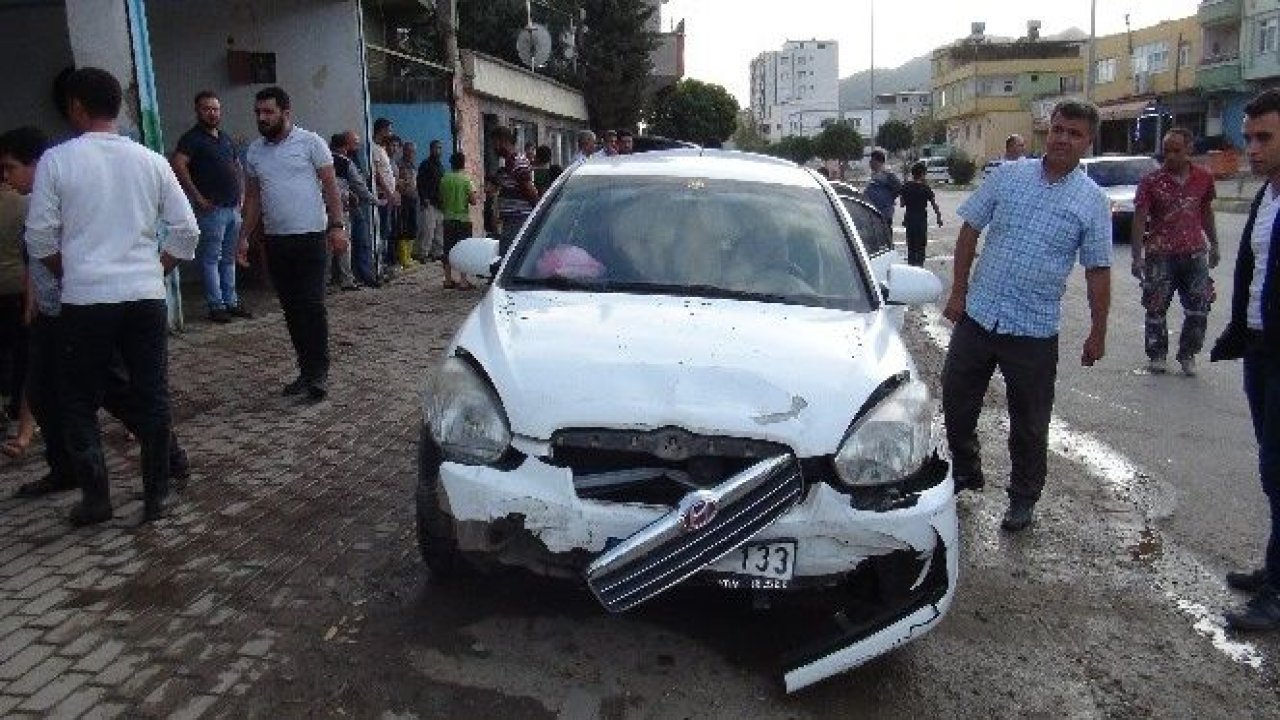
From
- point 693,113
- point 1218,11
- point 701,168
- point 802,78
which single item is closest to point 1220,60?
Result: point 1218,11

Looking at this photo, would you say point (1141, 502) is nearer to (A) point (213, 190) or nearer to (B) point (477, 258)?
(B) point (477, 258)

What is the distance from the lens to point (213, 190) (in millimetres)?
9898

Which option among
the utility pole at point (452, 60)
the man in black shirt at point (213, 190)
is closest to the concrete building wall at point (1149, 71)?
the utility pole at point (452, 60)

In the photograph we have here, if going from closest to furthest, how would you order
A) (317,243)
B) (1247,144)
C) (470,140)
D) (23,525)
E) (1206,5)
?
(1247,144)
(23,525)
(317,243)
(470,140)
(1206,5)

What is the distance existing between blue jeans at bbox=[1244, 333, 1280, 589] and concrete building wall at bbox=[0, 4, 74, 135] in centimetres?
1170

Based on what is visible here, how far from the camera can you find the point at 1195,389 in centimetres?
827

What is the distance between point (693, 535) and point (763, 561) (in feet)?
0.93

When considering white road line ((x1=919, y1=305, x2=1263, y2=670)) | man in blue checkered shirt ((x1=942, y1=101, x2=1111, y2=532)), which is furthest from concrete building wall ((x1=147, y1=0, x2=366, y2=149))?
man in blue checkered shirt ((x1=942, y1=101, x2=1111, y2=532))

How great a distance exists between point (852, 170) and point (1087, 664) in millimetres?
67265

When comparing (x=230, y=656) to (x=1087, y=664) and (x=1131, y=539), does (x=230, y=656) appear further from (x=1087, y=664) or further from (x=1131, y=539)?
(x=1131, y=539)

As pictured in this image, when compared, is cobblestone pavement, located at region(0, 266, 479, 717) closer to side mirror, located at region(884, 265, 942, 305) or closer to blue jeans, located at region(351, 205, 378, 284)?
side mirror, located at region(884, 265, 942, 305)

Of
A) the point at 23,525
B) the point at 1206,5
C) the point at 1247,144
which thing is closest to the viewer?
the point at 1247,144

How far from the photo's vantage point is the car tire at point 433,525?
3777 millimetres

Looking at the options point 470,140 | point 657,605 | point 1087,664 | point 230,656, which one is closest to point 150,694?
point 230,656
